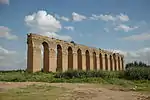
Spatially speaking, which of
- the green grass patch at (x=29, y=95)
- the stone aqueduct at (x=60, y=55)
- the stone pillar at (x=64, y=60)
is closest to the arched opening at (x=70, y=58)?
the stone aqueduct at (x=60, y=55)

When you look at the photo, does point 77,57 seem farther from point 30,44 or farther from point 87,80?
point 87,80

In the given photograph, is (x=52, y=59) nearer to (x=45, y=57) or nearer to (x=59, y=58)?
(x=45, y=57)

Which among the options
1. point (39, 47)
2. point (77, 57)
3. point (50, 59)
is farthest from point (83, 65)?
point (39, 47)

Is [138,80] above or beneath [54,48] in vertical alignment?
beneath

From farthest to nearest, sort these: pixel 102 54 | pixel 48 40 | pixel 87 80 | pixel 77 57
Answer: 1. pixel 102 54
2. pixel 77 57
3. pixel 48 40
4. pixel 87 80

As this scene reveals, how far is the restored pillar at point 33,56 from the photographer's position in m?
26.2

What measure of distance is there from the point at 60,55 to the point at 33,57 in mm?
5747

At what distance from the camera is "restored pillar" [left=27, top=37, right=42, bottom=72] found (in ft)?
85.8

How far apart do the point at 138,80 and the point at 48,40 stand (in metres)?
12.9

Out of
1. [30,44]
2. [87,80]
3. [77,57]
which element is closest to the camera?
[87,80]

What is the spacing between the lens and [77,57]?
119 ft

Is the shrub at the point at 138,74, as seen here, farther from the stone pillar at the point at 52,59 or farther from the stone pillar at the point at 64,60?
the stone pillar at the point at 64,60

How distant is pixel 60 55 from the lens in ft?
103

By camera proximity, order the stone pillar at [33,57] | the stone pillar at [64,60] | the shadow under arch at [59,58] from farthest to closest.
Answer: the stone pillar at [64,60], the shadow under arch at [59,58], the stone pillar at [33,57]
